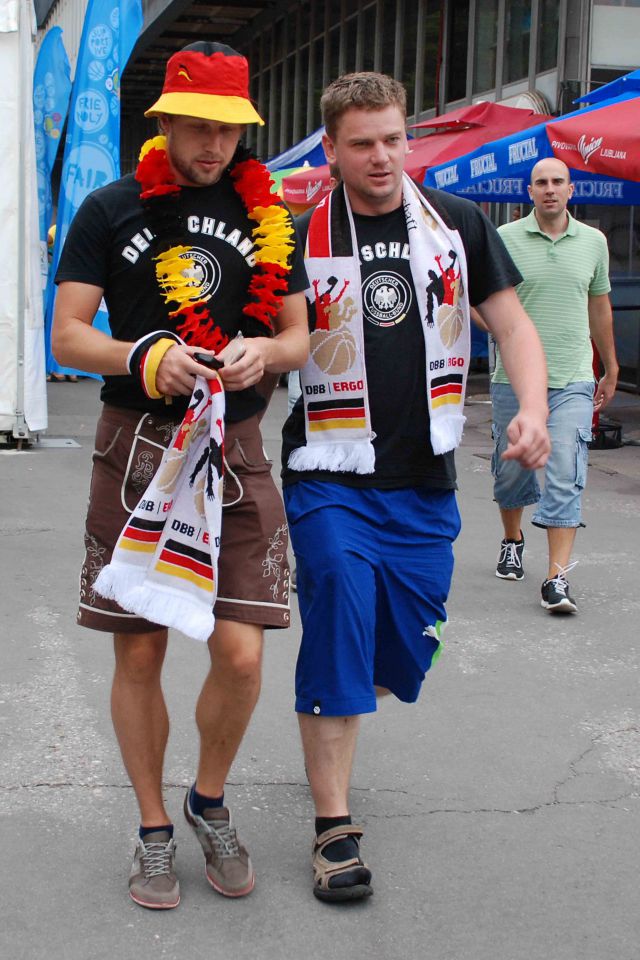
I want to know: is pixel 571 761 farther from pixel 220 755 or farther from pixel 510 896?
pixel 220 755

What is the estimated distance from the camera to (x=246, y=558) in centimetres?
329

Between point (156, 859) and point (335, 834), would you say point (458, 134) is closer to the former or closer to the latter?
point (335, 834)

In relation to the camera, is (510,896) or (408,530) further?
(408,530)

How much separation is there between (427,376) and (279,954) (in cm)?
153

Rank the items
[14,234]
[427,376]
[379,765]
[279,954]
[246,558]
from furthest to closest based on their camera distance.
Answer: [14,234]
[379,765]
[427,376]
[246,558]
[279,954]

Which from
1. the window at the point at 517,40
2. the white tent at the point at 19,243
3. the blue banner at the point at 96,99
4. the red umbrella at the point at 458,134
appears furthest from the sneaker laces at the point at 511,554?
the window at the point at 517,40

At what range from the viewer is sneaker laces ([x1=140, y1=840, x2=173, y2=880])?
3.32 m

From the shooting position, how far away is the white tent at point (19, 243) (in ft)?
34.5

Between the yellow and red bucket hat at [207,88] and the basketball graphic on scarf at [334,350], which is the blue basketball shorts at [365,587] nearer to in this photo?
the basketball graphic on scarf at [334,350]

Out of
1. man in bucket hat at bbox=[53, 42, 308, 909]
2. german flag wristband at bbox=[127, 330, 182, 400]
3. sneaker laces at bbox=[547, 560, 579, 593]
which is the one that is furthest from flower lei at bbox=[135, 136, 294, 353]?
sneaker laces at bbox=[547, 560, 579, 593]

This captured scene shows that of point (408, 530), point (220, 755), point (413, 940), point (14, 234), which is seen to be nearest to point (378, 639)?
point (408, 530)

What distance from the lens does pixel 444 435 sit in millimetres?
3646

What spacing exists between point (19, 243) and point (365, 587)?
26.4 feet

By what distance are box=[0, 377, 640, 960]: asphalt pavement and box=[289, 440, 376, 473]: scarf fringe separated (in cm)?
104
